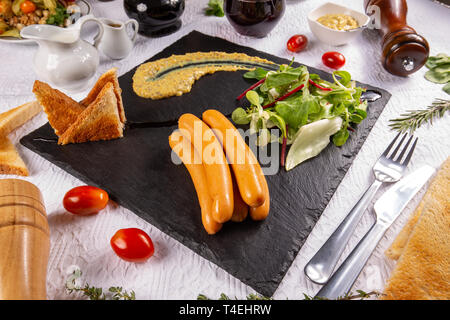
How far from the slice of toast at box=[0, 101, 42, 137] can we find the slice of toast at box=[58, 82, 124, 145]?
307mm

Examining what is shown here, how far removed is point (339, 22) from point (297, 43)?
35cm

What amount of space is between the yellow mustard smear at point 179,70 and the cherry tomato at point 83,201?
0.87 m

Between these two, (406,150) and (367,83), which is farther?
(367,83)

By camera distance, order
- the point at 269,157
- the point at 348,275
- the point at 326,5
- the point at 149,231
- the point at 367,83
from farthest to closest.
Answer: the point at 326,5
the point at 367,83
the point at 269,157
the point at 149,231
the point at 348,275

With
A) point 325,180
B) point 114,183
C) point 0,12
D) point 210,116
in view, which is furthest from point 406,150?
point 0,12

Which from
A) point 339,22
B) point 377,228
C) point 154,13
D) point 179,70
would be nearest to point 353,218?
point 377,228

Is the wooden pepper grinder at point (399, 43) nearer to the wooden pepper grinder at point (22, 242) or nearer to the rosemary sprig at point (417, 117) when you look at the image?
the rosemary sprig at point (417, 117)

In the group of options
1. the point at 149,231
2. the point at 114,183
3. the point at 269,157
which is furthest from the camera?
the point at 269,157

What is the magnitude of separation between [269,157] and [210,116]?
374mm

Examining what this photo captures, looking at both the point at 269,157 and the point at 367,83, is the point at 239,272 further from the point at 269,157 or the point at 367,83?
the point at 367,83

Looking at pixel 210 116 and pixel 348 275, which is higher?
pixel 210 116

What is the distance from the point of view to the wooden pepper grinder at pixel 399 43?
232 centimetres

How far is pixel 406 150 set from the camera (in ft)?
6.28

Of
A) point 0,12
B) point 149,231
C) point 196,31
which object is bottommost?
point 149,231
